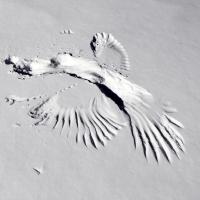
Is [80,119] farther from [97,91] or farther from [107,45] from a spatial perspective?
[107,45]

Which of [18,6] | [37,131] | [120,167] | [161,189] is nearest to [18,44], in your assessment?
[18,6]

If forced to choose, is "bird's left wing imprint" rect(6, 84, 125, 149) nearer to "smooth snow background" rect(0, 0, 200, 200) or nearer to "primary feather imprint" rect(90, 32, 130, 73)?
"smooth snow background" rect(0, 0, 200, 200)

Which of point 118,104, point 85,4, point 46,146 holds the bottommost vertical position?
point 46,146

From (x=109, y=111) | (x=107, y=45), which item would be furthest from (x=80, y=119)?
(x=107, y=45)

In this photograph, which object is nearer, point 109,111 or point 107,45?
point 109,111

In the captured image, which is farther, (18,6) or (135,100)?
(18,6)

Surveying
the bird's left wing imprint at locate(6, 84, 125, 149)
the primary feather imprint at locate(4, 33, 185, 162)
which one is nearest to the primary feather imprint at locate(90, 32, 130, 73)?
the primary feather imprint at locate(4, 33, 185, 162)

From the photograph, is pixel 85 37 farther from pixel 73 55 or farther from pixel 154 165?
pixel 154 165
